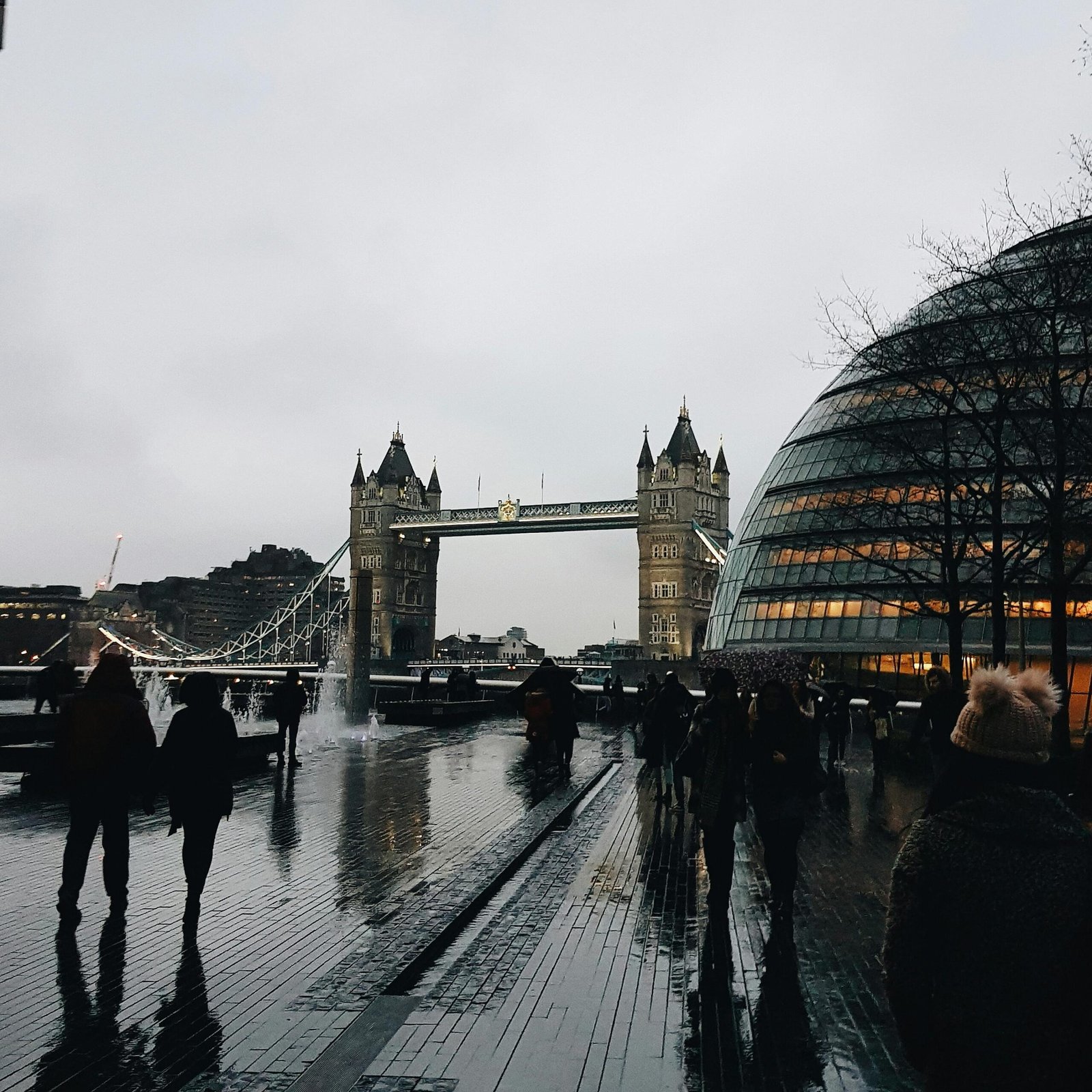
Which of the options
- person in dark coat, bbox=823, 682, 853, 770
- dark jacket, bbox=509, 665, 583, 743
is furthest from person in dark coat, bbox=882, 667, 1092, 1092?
person in dark coat, bbox=823, 682, 853, 770

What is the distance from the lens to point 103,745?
354 inches

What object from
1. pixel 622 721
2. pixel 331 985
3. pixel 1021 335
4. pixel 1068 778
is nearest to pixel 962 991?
pixel 331 985

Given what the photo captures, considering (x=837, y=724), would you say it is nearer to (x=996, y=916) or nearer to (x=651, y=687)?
(x=651, y=687)

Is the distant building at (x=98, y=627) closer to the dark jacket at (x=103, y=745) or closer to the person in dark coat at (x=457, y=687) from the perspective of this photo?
the person in dark coat at (x=457, y=687)

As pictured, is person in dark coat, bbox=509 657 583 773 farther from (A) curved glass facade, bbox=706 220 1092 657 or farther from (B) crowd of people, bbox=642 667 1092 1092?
(B) crowd of people, bbox=642 667 1092 1092

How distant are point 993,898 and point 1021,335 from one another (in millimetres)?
18922

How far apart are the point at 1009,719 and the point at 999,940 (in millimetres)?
665

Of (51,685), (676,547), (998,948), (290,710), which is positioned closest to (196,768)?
(998,948)

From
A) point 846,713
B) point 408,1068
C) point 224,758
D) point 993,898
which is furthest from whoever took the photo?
point 846,713

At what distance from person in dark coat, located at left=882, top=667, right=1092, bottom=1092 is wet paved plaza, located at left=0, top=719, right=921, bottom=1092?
2715 mm

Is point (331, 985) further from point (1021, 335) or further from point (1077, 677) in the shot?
point (1077, 677)

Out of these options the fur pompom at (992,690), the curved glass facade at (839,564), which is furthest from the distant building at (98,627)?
the fur pompom at (992,690)

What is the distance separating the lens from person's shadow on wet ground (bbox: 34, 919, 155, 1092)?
217 inches

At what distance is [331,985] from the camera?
23.7 ft
